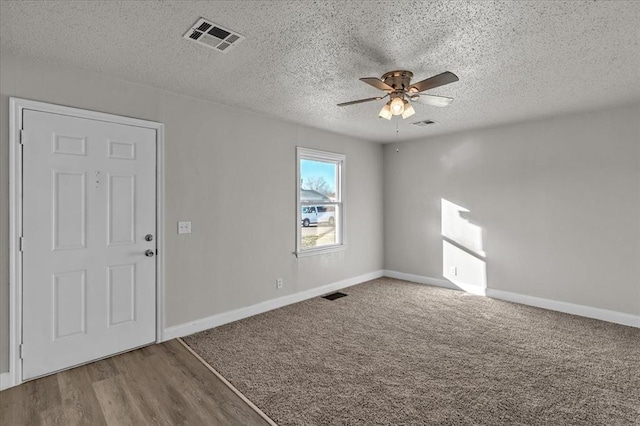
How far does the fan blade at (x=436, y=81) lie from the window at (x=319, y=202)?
2280 millimetres

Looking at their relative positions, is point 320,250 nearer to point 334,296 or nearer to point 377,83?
point 334,296

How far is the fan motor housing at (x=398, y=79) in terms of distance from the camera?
8.89ft

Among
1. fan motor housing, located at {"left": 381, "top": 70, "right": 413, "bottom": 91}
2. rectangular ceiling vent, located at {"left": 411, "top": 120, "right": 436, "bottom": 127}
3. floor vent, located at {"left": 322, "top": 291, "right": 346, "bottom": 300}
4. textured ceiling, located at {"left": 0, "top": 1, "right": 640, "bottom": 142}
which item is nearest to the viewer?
textured ceiling, located at {"left": 0, "top": 1, "right": 640, "bottom": 142}

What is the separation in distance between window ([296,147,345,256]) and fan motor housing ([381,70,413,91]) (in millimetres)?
2058

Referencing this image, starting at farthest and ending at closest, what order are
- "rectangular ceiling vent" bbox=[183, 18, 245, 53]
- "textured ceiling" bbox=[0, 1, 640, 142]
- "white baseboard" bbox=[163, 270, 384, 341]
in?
"white baseboard" bbox=[163, 270, 384, 341] → "rectangular ceiling vent" bbox=[183, 18, 245, 53] → "textured ceiling" bbox=[0, 1, 640, 142]

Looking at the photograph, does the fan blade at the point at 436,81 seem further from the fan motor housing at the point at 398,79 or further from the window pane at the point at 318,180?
the window pane at the point at 318,180

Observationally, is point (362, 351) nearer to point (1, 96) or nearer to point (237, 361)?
point (237, 361)

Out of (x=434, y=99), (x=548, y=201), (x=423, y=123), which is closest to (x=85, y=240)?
(x=434, y=99)

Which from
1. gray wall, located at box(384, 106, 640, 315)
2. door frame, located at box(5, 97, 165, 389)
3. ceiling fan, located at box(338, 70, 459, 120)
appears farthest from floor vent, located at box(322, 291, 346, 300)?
door frame, located at box(5, 97, 165, 389)

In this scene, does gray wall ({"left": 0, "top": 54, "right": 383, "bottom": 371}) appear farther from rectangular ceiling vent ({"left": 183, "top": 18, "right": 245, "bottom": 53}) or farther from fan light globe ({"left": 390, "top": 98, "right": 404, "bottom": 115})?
fan light globe ({"left": 390, "top": 98, "right": 404, "bottom": 115})

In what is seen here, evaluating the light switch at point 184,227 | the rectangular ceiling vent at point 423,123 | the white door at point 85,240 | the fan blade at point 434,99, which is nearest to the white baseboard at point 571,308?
Result: the rectangular ceiling vent at point 423,123

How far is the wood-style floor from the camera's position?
212 cm

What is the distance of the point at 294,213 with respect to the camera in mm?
4562

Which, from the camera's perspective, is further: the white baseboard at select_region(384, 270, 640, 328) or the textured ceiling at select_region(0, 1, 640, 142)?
the white baseboard at select_region(384, 270, 640, 328)
